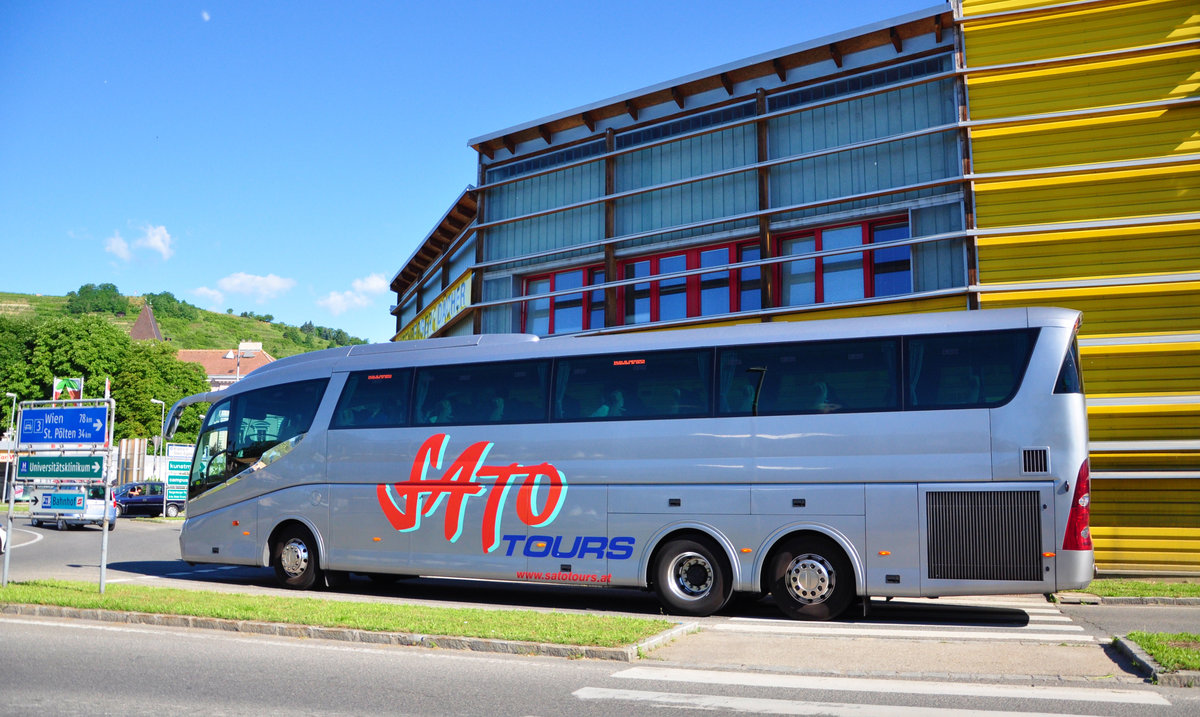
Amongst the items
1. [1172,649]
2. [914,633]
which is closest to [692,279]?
[914,633]

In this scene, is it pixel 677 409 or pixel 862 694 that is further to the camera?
pixel 677 409

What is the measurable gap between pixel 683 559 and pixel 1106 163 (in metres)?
11.3

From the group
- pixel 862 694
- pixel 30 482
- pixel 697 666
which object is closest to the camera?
pixel 862 694

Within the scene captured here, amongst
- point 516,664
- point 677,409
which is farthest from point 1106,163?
point 516,664

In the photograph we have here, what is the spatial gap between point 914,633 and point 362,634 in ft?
18.6

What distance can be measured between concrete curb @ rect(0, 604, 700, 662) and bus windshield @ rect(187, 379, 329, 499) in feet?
15.1

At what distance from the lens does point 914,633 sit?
33.1 ft

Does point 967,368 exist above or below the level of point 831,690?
above

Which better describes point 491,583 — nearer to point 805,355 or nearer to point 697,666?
point 805,355

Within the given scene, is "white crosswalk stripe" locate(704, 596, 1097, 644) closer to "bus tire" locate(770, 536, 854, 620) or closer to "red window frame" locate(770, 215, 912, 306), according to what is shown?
"bus tire" locate(770, 536, 854, 620)

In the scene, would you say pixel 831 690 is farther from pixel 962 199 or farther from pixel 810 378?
pixel 962 199

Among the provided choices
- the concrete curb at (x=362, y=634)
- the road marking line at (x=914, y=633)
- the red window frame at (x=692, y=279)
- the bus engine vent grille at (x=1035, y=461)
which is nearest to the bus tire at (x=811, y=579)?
the road marking line at (x=914, y=633)

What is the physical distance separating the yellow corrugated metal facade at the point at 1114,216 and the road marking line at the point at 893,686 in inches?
438

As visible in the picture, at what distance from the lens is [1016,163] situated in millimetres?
17797
